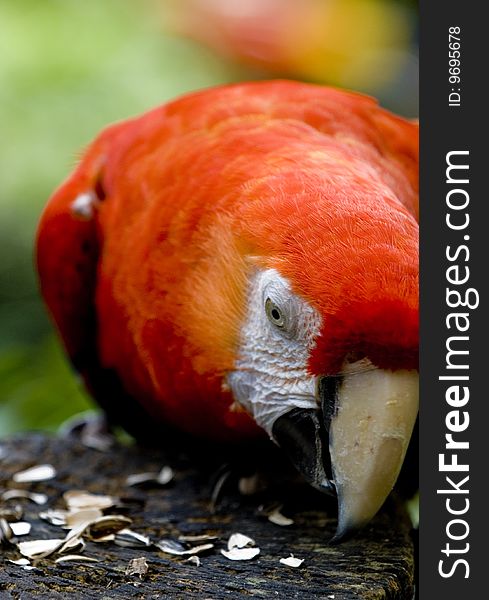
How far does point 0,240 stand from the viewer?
332cm

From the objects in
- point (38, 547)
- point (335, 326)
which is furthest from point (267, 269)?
point (38, 547)

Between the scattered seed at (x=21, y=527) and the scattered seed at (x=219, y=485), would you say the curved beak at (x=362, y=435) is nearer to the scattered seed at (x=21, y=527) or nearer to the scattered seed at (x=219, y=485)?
the scattered seed at (x=219, y=485)

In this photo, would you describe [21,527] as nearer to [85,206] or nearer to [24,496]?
[24,496]

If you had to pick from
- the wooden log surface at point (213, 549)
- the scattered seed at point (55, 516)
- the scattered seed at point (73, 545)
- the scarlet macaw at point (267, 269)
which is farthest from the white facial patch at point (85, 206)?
the scattered seed at point (73, 545)

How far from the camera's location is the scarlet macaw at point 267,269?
3.74ft

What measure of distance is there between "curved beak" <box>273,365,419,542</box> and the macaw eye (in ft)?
0.34

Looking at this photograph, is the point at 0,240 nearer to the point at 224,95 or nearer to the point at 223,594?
the point at 224,95

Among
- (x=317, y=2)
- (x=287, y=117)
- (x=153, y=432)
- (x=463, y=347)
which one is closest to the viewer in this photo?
(x=463, y=347)

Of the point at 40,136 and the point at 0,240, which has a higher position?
the point at 40,136

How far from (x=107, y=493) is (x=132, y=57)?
241cm

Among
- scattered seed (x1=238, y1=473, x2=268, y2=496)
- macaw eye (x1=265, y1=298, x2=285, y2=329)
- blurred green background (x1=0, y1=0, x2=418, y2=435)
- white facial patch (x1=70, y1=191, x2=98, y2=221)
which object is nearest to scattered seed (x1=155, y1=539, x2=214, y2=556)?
scattered seed (x1=238, y1=473, x2=268, y2=496)

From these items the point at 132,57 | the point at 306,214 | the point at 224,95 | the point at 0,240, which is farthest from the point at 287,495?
the point at 132,57

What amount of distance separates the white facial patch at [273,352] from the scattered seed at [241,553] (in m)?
0.18

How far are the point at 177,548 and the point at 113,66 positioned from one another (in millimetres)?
2611
